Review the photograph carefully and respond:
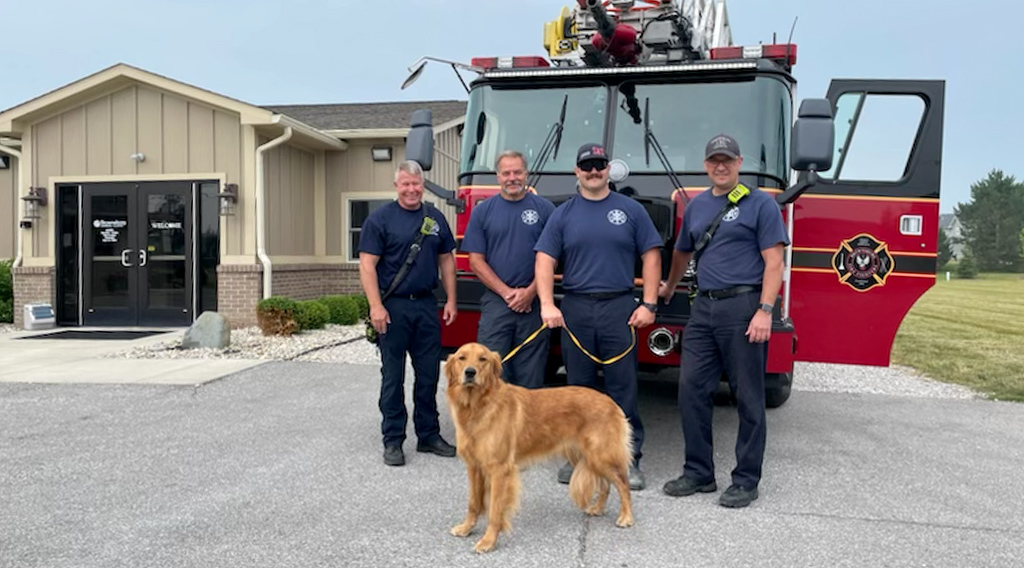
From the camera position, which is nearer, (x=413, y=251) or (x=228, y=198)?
(x=413, y=251)

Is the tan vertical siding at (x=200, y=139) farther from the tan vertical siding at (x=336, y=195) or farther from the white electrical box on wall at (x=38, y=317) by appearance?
the white electrical box on wall at (x=38, y=317)

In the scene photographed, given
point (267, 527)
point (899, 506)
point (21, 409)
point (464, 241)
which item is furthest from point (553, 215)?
point (21, 409)

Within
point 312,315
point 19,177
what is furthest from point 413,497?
point 19,177

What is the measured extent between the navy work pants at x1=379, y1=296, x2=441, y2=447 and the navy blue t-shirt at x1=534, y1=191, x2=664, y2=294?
1.02 m

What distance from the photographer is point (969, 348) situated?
12148 millimetres

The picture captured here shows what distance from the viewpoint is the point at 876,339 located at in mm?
4980

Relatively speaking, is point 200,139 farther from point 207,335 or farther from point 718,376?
point 718,376

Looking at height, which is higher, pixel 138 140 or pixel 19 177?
pixel 138 140

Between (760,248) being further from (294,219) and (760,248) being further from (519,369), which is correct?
(294,219)

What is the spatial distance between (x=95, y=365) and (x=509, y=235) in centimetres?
644

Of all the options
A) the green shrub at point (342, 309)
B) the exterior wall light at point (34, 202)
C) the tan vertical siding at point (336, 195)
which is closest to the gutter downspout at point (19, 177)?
the exterior wall light at point (34, 202)

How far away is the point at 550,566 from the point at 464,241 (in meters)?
→ 1.91

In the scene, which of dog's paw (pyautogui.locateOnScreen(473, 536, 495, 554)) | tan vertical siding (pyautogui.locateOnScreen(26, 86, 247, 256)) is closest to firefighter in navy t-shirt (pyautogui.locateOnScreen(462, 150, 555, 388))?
dog's paw (pyautogui.locateOnScreen(473, 536, 495, 554))

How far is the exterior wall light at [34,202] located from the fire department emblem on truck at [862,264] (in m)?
12.4
